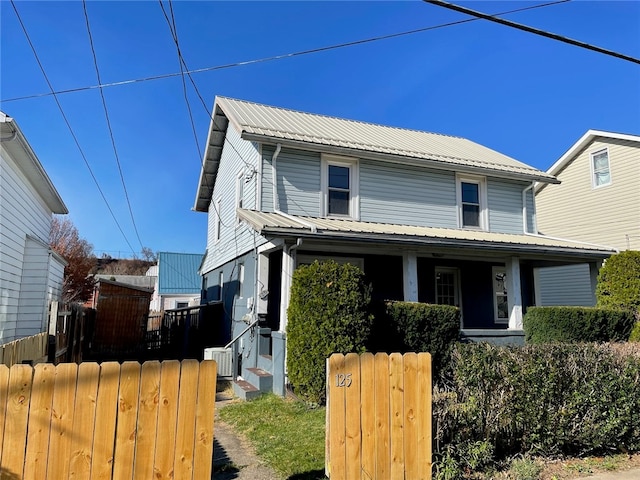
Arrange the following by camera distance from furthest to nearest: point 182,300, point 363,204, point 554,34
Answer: point 182,300
point 363,204
point 554,34

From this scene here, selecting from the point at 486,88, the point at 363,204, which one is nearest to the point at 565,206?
the point at 486,88

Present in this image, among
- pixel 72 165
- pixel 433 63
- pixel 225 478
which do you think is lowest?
pixel 225 478

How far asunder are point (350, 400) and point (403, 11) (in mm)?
7592

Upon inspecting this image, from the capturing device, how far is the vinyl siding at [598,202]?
54.5 feet

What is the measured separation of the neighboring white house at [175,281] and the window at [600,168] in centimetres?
2820

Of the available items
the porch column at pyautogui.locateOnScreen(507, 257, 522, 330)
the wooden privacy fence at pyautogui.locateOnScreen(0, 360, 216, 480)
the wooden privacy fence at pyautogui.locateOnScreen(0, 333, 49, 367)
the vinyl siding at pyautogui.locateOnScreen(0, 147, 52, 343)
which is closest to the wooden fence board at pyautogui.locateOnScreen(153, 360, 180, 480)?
the wooden privacy fence at pyautogui.locateOnScreen(0, 360, 216, 480)

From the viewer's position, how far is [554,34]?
556cm

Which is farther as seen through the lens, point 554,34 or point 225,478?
point 554,34

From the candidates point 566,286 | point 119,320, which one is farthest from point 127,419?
point 566,286

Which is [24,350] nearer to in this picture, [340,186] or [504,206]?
[340,186]

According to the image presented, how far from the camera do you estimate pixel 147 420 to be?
128 inches

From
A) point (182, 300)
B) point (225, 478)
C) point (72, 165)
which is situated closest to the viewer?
point (225, 478)

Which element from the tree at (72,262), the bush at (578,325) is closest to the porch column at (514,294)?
the bush at (578,325)

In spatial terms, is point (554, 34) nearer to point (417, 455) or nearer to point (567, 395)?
point (567, 395)
